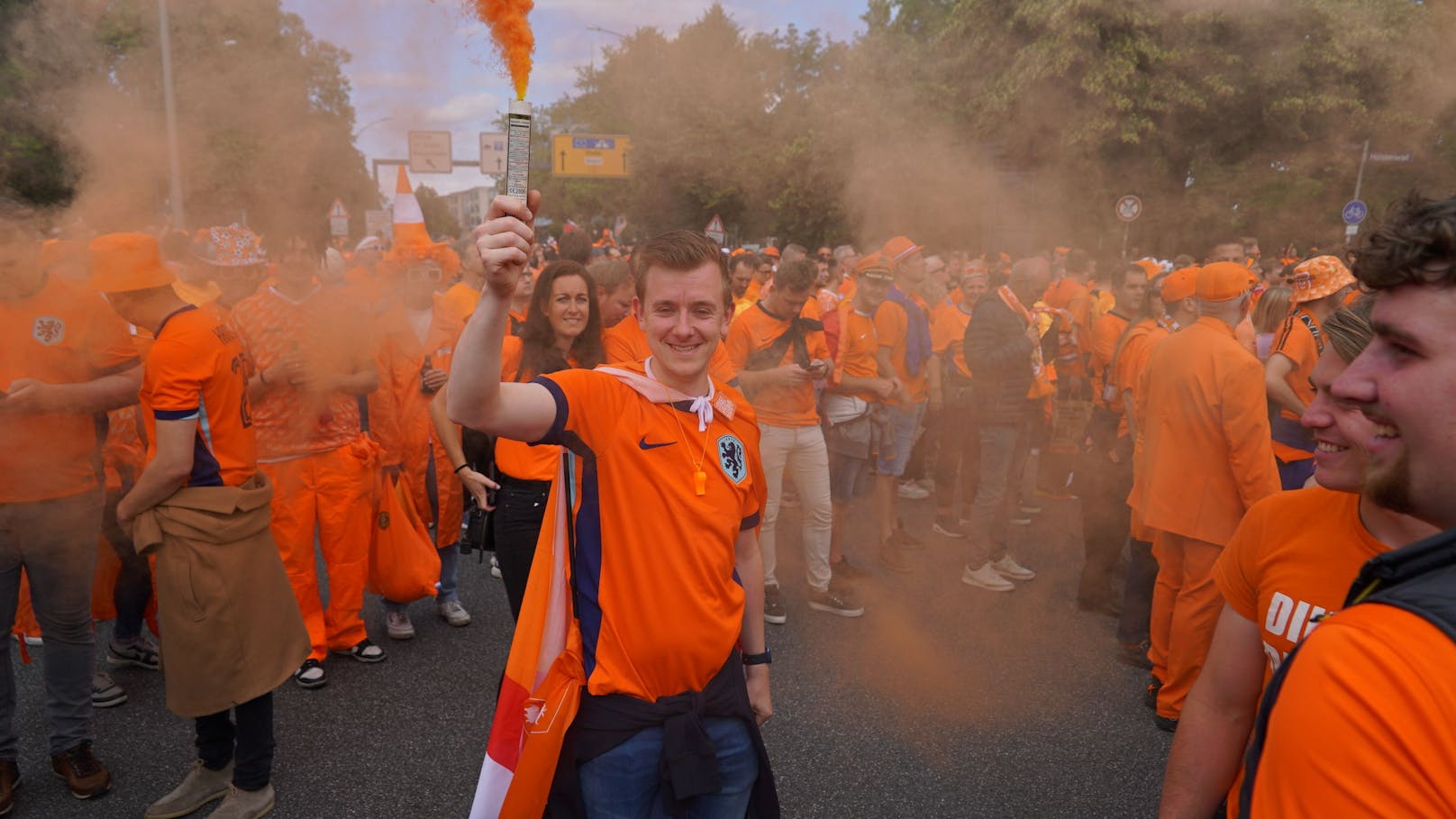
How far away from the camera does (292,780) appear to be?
3.32 meters

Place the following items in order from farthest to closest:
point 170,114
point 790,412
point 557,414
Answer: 1. point 790,412
2. point 170,114
3. point 557,414

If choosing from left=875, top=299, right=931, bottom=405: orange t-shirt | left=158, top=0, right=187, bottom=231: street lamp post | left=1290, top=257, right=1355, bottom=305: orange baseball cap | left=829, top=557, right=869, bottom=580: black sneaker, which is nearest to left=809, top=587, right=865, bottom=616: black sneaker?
left=829, top=557, right=869, bottom=580: black sneaker

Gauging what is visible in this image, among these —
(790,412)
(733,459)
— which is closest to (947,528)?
(790,412)

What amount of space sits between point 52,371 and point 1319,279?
5.72 metres

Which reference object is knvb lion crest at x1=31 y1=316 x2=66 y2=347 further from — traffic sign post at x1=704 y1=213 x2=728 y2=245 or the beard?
traffic sign post at x1=704 y1=213 x2=728 y2=245

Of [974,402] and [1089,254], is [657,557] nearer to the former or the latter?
[974,402]

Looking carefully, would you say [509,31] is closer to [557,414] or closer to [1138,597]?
[557,414]

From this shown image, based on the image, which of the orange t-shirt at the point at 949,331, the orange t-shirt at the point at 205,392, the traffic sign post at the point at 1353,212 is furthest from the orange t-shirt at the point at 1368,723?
the traffic sign post at the point at 1353,212

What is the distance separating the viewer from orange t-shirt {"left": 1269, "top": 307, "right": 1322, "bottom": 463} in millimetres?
4117

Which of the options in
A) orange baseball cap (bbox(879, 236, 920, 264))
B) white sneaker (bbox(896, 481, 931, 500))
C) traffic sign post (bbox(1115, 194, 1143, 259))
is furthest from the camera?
white sneaker (bbox(896, 481, 931, 500))

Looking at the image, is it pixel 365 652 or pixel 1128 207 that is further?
pixel 1128 207

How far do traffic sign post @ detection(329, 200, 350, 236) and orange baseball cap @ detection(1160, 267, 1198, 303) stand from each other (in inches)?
175

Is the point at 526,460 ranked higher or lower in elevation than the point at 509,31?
lower

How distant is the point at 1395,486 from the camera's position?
0.96 meters
